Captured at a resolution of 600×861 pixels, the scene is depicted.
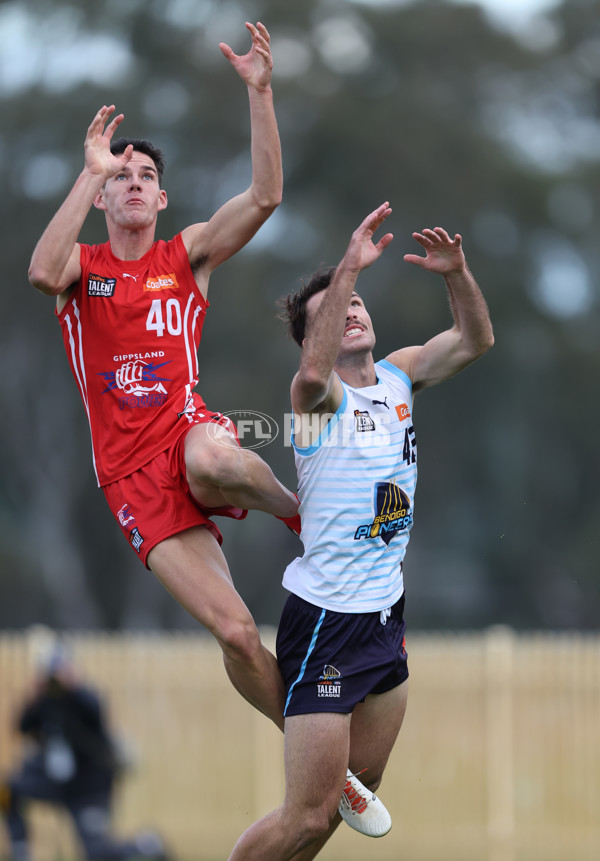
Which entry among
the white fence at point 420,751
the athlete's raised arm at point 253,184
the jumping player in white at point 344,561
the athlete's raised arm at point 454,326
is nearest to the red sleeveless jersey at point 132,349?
the athlete's raised arm at point 253,184

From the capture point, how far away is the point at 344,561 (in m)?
5.93

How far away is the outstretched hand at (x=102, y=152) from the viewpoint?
238 inches

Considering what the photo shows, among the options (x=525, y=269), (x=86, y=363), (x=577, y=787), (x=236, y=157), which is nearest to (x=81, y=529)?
(x=236, y=157)

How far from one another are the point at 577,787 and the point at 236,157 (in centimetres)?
1777

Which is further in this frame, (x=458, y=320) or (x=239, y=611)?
(x=458, y=320)

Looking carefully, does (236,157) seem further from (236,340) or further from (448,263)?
(448,263)

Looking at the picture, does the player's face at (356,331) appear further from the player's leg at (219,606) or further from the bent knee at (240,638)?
the bent knee at (240,638)

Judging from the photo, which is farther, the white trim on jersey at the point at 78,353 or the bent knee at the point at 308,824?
the white trim on jersey at the point at 78,353

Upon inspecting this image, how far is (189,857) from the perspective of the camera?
1376 cm

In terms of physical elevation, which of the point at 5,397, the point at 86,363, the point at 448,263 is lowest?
the point at 5,397

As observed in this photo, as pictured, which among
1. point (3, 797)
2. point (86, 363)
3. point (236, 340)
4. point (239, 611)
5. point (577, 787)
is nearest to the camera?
point (239, 611)

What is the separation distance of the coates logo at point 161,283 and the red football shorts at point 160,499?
68 centimetres

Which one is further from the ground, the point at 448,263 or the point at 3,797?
the point at 448,263

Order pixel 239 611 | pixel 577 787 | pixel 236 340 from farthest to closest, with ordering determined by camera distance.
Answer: pixel 236 340 → pixel 577 787 → pixel 239 611
